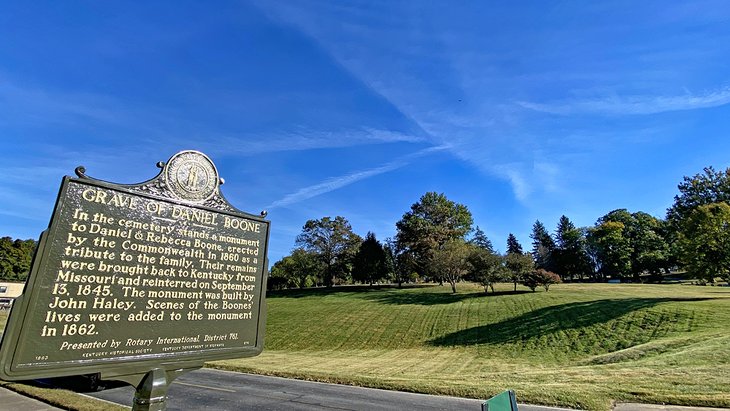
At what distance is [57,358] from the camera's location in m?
4.23

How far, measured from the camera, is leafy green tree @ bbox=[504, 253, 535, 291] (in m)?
47.5

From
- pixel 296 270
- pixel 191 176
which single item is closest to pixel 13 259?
pixel 296 270

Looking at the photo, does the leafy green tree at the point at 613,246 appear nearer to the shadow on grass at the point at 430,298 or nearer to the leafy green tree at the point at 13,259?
the shadow on grass at the point at 430,298

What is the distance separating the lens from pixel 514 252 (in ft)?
270

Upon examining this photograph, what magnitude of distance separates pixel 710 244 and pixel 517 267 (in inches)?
761

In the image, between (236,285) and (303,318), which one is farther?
(303,318)

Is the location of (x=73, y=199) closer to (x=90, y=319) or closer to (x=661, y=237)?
(x=90, y=319)

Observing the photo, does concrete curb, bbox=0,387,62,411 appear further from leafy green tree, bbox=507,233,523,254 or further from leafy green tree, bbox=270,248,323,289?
leafy green tree, bbox=507,233,523,254

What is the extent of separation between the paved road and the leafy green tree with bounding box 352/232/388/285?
184ft

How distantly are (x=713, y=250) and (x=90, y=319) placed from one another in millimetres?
44504

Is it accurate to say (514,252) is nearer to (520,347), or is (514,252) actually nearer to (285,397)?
(520,347)

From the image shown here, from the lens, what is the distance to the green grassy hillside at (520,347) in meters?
11.9

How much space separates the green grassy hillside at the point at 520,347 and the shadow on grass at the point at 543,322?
3.3 inches

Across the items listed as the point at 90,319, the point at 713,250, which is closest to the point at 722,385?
the point at 90,319
